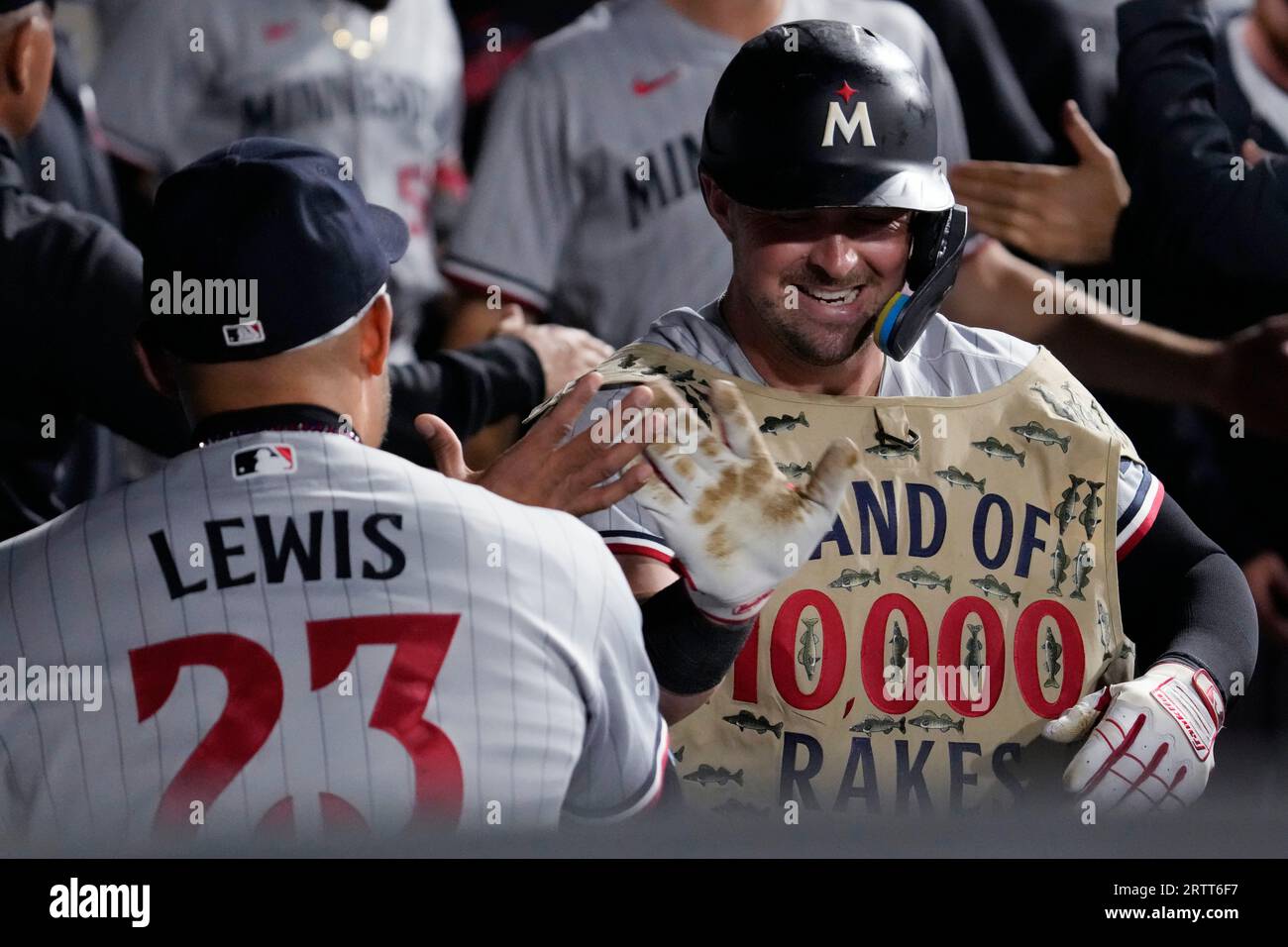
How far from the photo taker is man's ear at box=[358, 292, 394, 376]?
205 cm

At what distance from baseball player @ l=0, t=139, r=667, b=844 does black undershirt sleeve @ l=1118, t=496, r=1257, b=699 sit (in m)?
0.94

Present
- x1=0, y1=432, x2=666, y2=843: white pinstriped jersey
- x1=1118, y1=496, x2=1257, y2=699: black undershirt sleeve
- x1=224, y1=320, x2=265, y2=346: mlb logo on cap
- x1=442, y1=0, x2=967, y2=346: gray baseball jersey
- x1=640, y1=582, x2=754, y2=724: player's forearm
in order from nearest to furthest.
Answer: x1=0, y1=432, x2=666, y2=843: white pinstriped jersey, x1=224, y1=320, x2=265, y2=346: mlb logo on cap, x1=640, y1=582, x2=754, y2=724: player's forearm, x1=1118, y1=496, x2=1257, y2=699: black undershirt sleeve, x1=442, y1=0, x2=967, y2=346: gray baseball jersey

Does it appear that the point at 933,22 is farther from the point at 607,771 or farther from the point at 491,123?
the point at 607,771

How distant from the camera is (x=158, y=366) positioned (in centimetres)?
210

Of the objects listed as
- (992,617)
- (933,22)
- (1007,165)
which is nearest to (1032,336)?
(1007,165)

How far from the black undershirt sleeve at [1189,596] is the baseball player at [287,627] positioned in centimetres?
94

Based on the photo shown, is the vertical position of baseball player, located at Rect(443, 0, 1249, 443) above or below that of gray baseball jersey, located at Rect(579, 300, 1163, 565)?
above

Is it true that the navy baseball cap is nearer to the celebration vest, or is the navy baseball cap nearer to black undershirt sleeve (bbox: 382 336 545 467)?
the celebration vest

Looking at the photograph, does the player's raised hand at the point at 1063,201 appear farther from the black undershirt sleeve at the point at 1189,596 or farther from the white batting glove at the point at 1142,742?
the white batting glove at the point at 1142,742

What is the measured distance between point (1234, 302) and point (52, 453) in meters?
2.37

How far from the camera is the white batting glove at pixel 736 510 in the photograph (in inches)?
84.4

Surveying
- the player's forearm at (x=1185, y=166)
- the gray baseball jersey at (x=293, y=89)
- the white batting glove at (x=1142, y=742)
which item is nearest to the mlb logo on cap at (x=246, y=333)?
the white batting glove at (x=1142, y=742)

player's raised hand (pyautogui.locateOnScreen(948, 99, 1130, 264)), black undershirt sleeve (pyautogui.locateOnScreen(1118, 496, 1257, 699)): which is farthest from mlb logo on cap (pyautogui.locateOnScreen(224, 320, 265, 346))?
player's raised hand (pyautogui.locateOnScreen(948, 99, 1130, 264))

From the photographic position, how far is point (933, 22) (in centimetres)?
395
